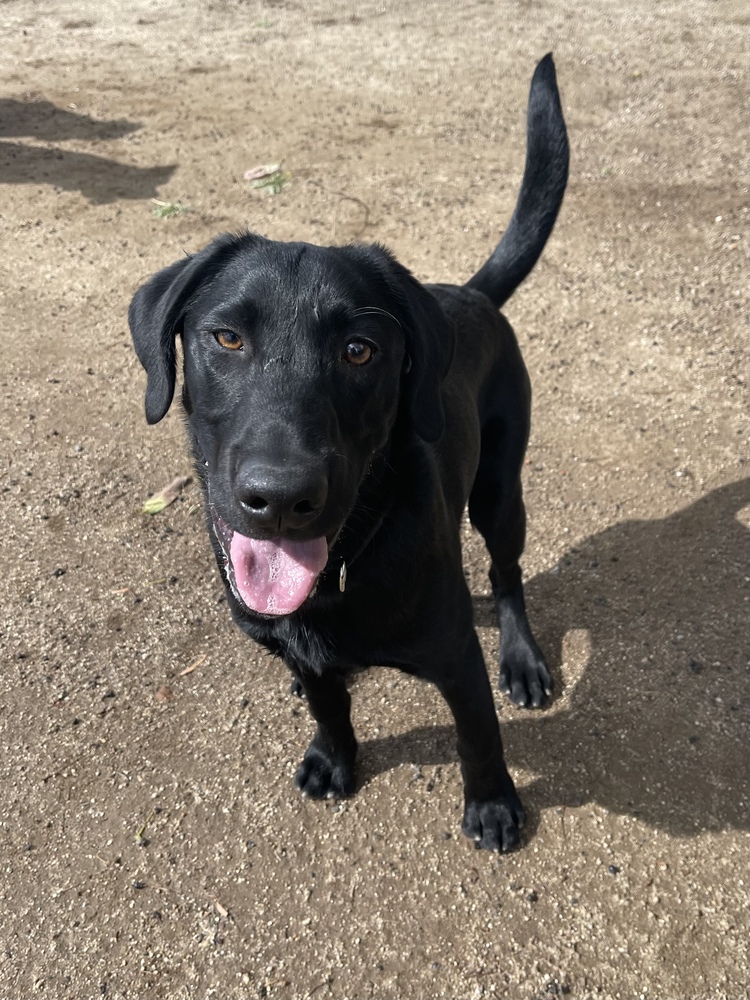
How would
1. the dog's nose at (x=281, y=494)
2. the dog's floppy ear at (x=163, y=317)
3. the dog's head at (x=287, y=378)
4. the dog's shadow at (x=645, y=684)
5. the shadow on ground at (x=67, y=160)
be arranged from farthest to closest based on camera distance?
the shadow on ground at (x=67, y=160) → the dog's shadow at (x=645, y=684) → the dog's floppy ear at (x=163, y=317) → the dog's head at (x=287, y=378) → the dog's nose at (x=281, y=494)

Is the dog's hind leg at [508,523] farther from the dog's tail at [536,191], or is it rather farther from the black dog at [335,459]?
the dog's tail at [536,191]

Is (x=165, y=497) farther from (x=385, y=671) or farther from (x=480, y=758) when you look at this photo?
(x=480, y=758)

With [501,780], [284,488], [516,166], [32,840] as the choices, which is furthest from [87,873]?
[516,166]

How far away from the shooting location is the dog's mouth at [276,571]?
189 centimetres

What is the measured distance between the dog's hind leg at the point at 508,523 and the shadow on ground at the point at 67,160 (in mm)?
4580

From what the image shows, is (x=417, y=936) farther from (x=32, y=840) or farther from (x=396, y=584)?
(x=32, y=840)

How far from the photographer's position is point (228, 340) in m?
1.98

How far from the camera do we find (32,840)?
8.84 ft

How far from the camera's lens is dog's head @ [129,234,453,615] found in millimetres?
1752

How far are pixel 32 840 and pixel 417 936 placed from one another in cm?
136

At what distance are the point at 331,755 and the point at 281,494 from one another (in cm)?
145

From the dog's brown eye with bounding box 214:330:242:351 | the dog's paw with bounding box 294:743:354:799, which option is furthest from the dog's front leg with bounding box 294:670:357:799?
the dog's brown eye with bounding box 214:330:242:351

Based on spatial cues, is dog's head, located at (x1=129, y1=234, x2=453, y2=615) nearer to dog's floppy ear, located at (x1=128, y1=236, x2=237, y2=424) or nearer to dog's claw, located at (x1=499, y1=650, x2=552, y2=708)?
dog's floppy ear, located at (x1=128, y1=236, x2=237, y2=424)

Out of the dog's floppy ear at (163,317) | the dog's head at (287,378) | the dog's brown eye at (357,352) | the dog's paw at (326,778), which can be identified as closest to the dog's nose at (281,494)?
the dog's head at (287,378)
